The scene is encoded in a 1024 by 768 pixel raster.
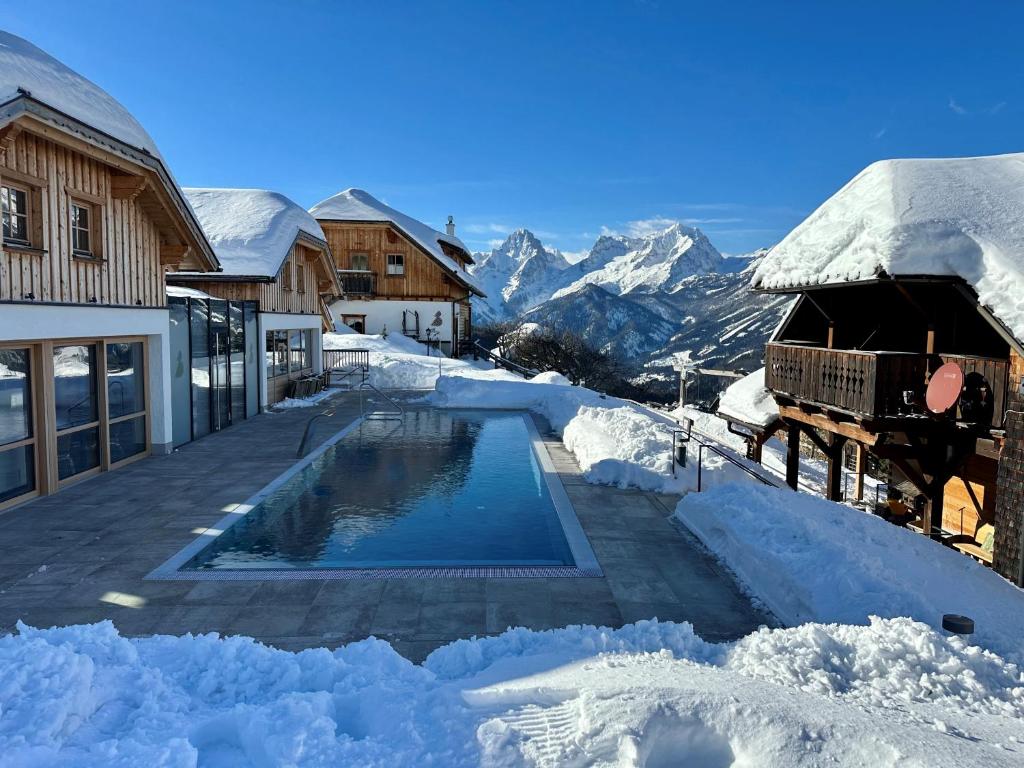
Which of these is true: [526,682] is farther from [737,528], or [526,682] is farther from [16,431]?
[16,431]

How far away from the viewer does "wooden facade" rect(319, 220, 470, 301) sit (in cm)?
3666

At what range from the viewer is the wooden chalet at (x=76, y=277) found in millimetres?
8648

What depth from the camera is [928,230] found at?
32.0 feet

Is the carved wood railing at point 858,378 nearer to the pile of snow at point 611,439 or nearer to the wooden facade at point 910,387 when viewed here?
the wooden facade at point 910,387

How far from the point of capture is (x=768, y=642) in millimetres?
4684

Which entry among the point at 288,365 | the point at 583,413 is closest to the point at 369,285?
the point at 288,365

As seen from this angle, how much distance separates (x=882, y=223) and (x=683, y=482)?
489 cm

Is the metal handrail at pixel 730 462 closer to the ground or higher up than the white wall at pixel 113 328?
closer to the ground

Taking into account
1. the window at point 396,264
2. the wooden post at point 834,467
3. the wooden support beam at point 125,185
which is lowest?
the wooden post at point 834,467

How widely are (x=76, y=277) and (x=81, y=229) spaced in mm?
959

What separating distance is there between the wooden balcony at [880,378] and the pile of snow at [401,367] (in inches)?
536

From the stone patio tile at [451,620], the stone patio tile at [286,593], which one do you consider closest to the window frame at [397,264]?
the stone patio tile at [286,593]

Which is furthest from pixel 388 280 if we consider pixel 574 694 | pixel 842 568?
pixel 574 694

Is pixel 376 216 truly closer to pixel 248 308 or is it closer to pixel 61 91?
pixel 248 308
